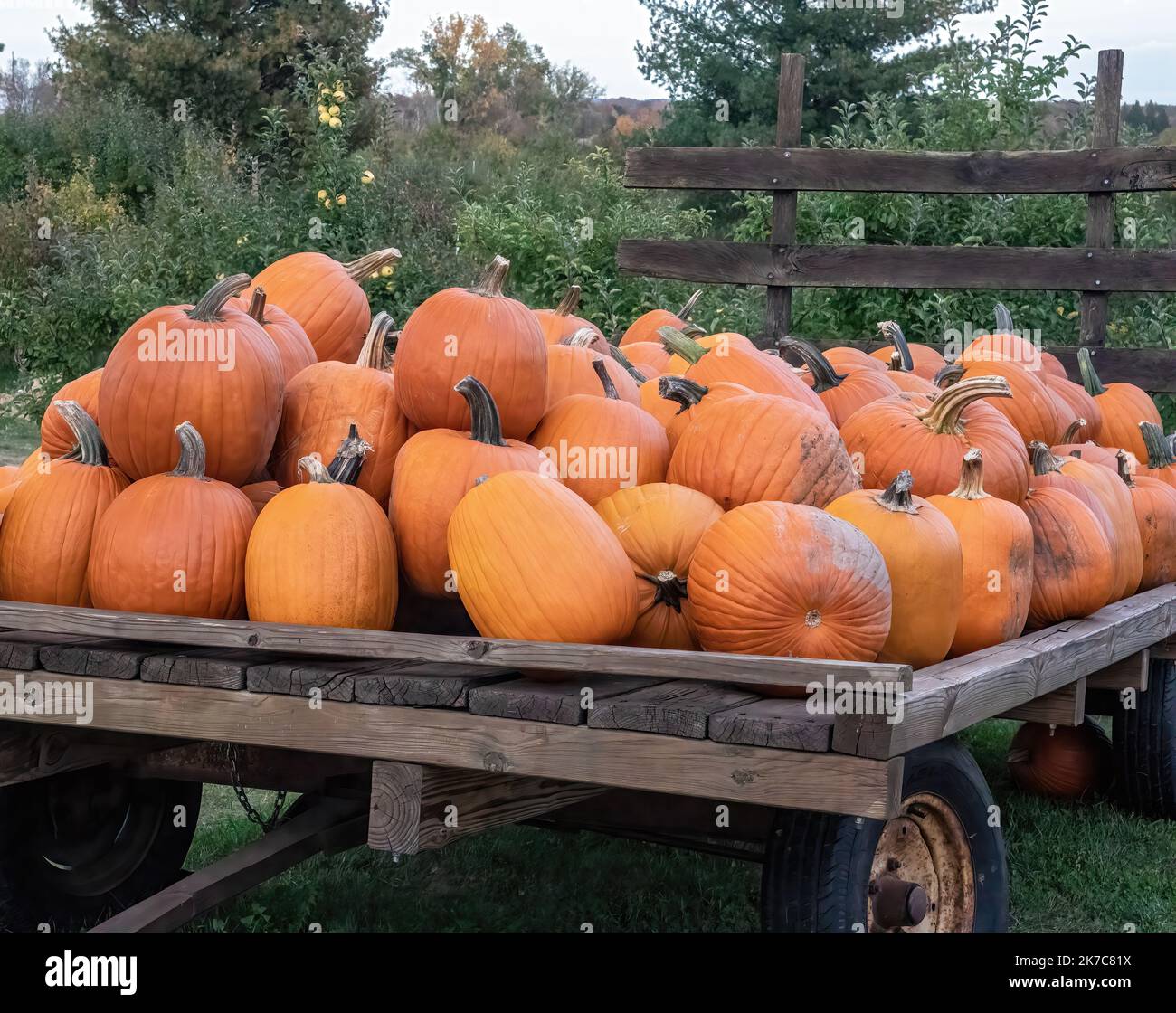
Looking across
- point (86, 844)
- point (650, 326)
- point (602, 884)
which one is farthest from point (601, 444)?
point (650, 326)

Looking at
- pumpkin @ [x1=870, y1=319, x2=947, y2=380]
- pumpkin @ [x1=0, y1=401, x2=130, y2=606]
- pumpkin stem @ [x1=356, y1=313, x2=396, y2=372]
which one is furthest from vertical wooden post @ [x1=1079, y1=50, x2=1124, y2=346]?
pumpkin @ [x1=0, y1=401, x2=130, y2=606]

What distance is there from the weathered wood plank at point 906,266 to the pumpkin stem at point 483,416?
3958 millimetres

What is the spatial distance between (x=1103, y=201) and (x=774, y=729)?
16.1 feet

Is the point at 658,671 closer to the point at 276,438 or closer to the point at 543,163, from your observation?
the point at 276,438

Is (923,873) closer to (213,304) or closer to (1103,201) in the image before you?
(213,304)

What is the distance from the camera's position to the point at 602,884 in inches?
137

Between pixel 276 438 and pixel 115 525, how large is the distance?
474 mm

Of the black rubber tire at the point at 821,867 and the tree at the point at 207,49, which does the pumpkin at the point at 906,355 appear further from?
the tree at the point at 207,49

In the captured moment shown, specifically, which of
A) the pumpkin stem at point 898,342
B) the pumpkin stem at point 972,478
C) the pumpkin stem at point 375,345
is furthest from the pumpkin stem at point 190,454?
the pumpkin stem at point 898,342

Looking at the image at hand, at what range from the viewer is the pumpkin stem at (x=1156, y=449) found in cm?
379

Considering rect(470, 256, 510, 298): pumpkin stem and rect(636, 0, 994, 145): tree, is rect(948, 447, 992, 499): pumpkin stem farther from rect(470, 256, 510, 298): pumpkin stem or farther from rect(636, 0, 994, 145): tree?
rect(636, 0, 994, 145): tree

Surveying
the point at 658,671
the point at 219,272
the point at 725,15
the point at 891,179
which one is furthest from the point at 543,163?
the point at 658,671

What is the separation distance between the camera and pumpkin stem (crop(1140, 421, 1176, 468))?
3789mm
